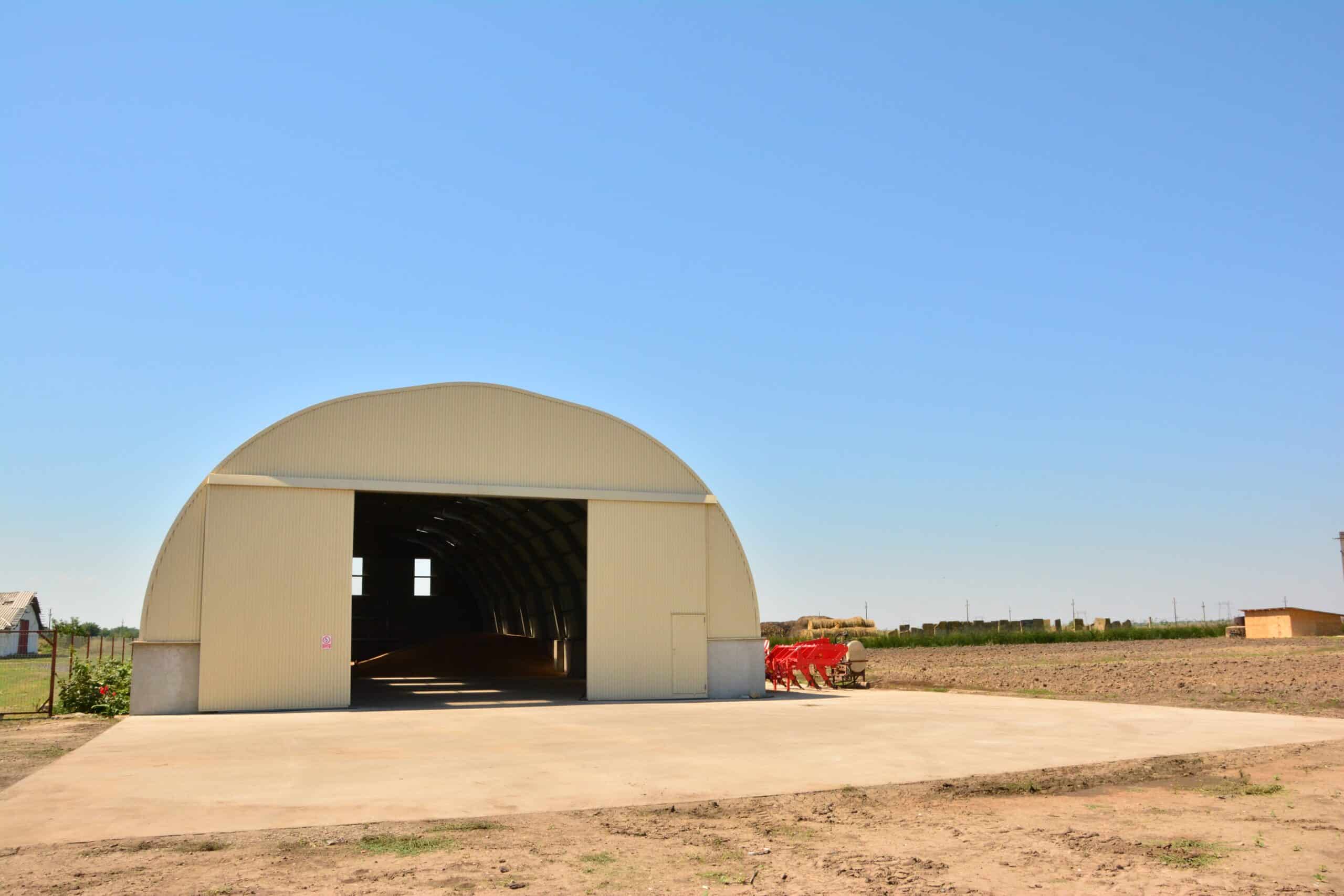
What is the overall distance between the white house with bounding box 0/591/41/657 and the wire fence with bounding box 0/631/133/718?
8cm

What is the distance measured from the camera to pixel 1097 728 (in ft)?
61.3

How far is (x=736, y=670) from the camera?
91.8ft

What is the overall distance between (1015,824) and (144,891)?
26.0 ft

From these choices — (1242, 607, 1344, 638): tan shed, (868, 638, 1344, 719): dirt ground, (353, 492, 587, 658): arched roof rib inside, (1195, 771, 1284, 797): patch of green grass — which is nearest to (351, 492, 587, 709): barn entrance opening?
(353, 492, 587, 658): arched roof rib inside

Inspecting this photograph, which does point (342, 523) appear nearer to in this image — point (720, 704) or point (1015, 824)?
point (720, 704)

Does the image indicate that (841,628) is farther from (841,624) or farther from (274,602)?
(274,602)

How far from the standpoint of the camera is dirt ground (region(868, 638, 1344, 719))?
25.4 metres

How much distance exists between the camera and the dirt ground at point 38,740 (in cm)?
1435

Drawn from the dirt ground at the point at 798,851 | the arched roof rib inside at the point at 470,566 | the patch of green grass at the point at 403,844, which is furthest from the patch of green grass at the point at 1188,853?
the arched roof rib inside at the point at 470,566

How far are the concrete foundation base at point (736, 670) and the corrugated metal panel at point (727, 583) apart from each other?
0.25 m

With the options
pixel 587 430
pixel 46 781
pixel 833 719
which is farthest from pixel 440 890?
pixel 587 430

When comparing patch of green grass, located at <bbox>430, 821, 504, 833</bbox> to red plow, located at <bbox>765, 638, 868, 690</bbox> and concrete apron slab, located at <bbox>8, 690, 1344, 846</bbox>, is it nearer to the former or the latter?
concrete apron slab, located at <bbox>8, 690, 1344, 846</bbox>

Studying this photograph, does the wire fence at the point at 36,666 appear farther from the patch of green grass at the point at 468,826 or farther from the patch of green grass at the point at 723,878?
the patch of green grass at the point at 723,878

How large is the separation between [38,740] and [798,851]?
49.2ft
